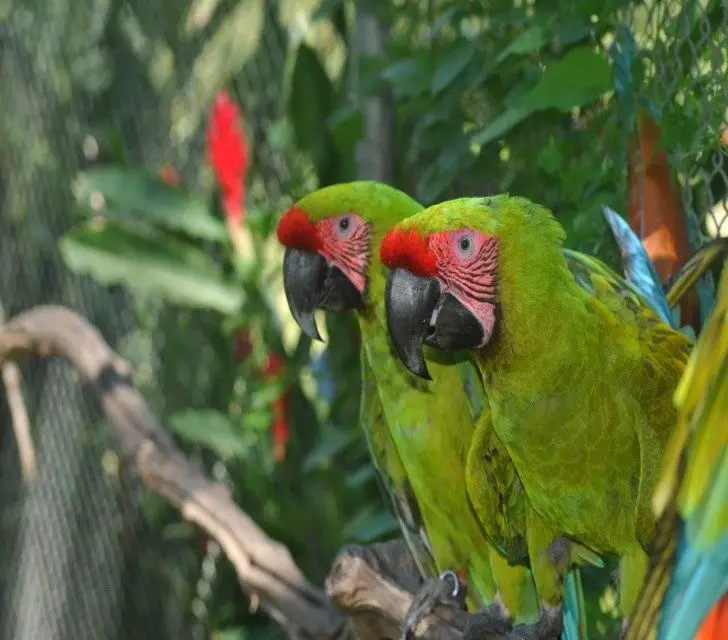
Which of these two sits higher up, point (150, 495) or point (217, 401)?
point (217, 401)

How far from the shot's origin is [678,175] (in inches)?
31.4

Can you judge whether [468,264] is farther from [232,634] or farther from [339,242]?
[232,634]

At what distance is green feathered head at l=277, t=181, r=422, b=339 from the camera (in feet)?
2.79

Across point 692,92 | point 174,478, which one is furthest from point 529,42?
point 174,478

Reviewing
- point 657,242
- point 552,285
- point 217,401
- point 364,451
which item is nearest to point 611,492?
point 552,285

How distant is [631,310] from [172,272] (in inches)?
42.4

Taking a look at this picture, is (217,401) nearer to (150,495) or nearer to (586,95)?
(150,495)

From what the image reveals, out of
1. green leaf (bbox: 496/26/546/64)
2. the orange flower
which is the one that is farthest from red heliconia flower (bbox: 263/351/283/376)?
green leaf (bbox: 496/26/546/64)

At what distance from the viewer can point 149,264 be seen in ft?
5.26

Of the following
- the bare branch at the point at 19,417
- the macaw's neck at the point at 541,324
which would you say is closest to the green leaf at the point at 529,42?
the macaw's neck at the point at 541,324

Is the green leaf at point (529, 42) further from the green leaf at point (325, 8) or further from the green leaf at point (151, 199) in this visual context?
the green leaf at point (151, 199)

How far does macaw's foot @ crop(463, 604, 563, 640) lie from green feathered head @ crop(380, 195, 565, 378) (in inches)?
8.8

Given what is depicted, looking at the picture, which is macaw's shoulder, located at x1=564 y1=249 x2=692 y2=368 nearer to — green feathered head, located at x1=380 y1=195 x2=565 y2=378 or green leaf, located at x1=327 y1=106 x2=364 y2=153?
green feathered head, located at x1=380 y1=195 x2=565 y2=378

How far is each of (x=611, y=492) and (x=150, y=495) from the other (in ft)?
4.40
